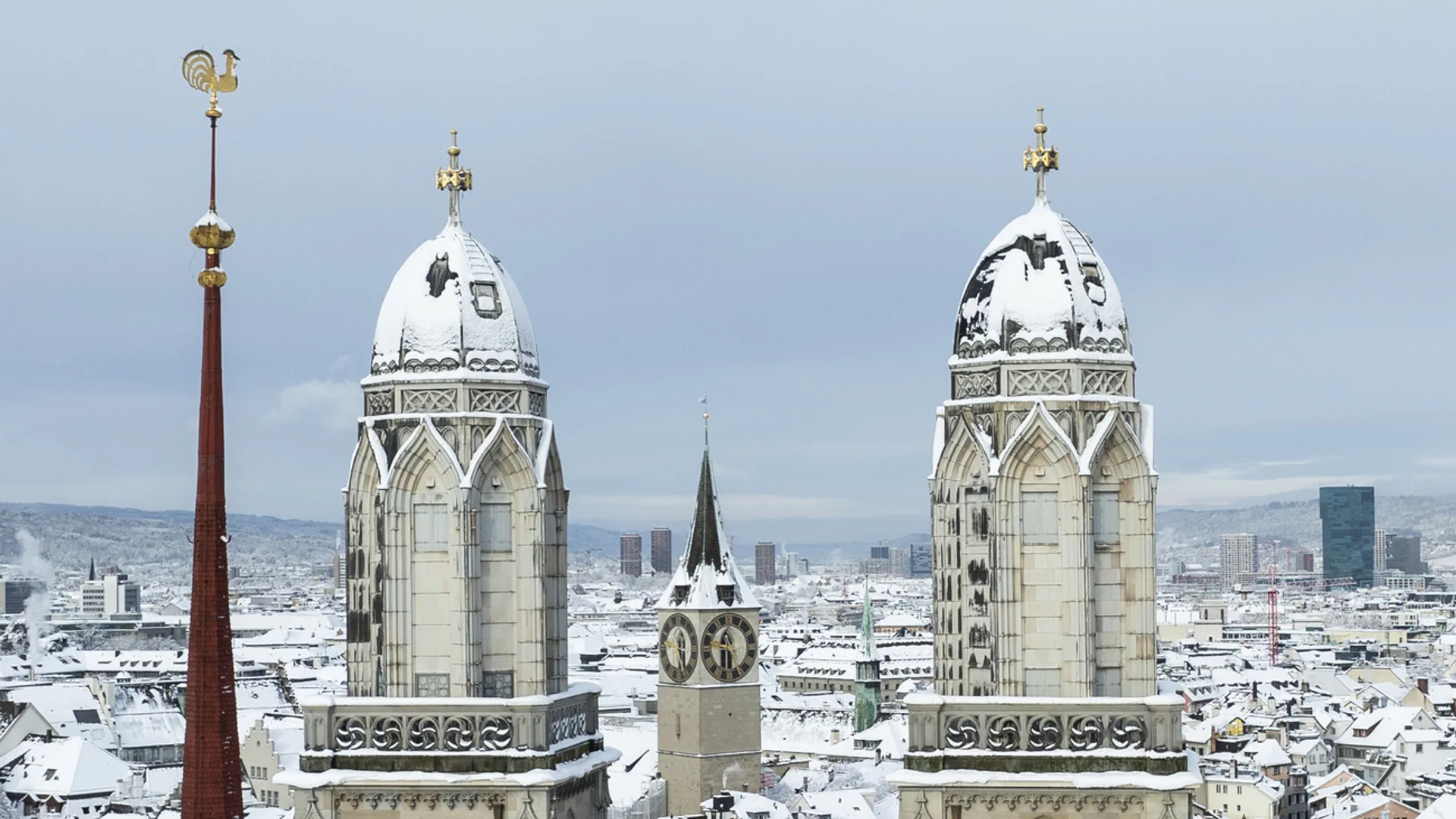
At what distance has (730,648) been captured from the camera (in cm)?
10550

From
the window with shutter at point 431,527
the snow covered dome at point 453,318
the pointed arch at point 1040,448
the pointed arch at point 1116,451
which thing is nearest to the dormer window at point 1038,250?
the pointed arch at point 1040,448

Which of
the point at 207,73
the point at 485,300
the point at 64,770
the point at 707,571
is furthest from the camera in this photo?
the point at 64,770

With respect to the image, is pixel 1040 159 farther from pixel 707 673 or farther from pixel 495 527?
pixel 707 673

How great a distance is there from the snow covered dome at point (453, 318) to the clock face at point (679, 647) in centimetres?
6723

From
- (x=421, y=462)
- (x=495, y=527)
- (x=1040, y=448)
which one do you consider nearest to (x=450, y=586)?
(x=495, y=527)

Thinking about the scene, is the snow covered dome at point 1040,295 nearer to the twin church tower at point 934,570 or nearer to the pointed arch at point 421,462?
the twin church tower at point 934,570

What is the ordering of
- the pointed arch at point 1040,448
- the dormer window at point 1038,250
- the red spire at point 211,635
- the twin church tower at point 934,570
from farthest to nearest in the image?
the dormer window at point 1038,250, the pointed arch at point 1040,448, the twin church tower at point 934,570, the red spire at point 211,635

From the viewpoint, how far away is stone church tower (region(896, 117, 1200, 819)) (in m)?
35.7

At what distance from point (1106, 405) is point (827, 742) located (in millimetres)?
156141

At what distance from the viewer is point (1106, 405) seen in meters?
36.4

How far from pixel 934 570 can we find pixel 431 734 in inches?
354

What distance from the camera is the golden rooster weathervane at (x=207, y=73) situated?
109ft

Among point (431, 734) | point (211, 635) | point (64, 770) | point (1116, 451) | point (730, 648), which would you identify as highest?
point (1116, 451)

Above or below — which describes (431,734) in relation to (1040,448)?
below
